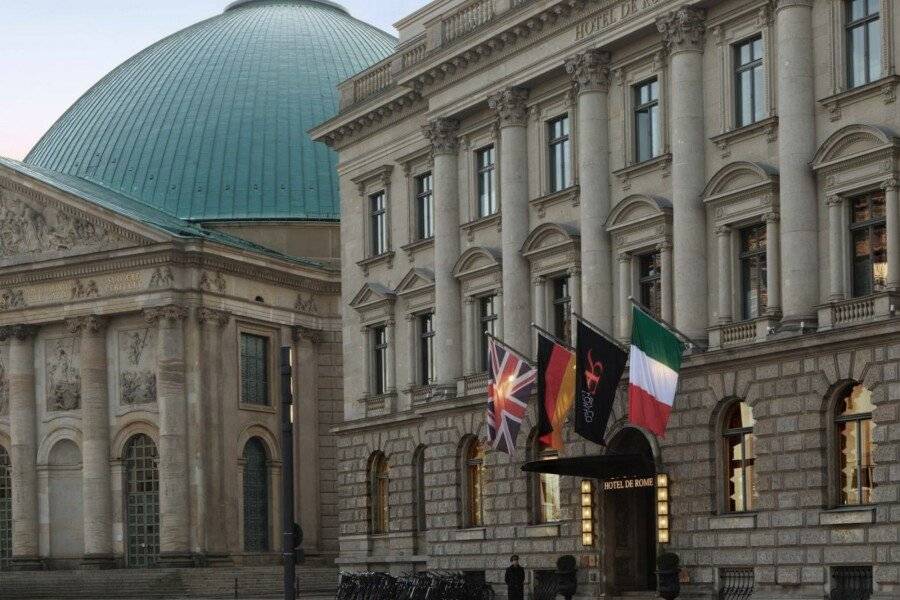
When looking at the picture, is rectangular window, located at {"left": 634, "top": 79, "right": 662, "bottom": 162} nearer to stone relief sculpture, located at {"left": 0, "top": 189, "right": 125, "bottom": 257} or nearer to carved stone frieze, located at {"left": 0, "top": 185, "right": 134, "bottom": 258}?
carved stone frieze, located at {"left": 0, "top": 185, "right": 134, "bottom": 258}

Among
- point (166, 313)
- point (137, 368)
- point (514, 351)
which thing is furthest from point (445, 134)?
point (137, 368)

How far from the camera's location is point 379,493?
204ft

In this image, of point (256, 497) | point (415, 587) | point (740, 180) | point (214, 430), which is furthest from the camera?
point (256, 497)

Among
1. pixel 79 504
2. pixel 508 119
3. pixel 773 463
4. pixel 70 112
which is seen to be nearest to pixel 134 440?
pixel 79 504

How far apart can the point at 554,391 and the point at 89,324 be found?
35.4m

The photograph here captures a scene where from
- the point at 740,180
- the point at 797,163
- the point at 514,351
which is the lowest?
the point at 514,351

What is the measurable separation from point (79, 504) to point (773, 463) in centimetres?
4345

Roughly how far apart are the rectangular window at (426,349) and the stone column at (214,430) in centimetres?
1913

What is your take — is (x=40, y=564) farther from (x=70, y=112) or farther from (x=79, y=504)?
(x=70, y=112)

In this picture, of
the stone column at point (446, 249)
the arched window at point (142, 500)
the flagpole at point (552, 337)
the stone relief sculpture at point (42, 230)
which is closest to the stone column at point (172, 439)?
the arched window at point (142, 500)

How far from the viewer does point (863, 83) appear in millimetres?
41625

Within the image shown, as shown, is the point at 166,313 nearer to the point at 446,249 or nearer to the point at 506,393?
the point at 446,249

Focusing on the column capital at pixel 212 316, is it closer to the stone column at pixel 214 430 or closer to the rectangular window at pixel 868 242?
the stone column at pixel 214 430

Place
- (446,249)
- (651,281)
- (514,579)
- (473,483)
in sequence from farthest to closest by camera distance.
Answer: (446,249) < (473,483) < (514,579) < (651,281)
